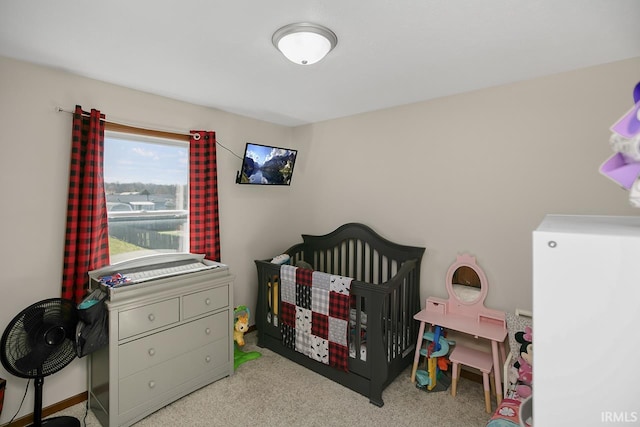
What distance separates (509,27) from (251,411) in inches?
109

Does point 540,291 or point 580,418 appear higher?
point 540,291

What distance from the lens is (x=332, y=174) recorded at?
3453mm

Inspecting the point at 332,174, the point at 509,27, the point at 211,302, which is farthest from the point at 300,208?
the point at 509,27

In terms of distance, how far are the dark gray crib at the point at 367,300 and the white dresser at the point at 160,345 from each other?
50 cm

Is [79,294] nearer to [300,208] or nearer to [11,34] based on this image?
[11,34]

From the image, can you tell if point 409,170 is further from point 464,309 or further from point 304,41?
point 304,41

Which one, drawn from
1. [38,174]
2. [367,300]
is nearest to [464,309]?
[367,300]

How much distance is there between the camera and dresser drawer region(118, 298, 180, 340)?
2035 mm

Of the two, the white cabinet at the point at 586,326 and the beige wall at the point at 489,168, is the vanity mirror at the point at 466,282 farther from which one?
the white cabinet at the point at 586,326

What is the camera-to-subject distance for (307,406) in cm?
224

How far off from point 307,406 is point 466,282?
5.10 feet

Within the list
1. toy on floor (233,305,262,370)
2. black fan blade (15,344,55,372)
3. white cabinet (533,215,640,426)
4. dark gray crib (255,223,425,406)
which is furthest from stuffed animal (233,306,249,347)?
white cabinet (533,215,640,426)

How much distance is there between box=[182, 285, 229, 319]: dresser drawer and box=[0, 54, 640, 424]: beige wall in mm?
650

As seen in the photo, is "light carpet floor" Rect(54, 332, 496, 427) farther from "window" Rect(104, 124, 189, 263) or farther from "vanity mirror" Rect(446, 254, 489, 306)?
"window" Rect(104, 124, 189, 263)
